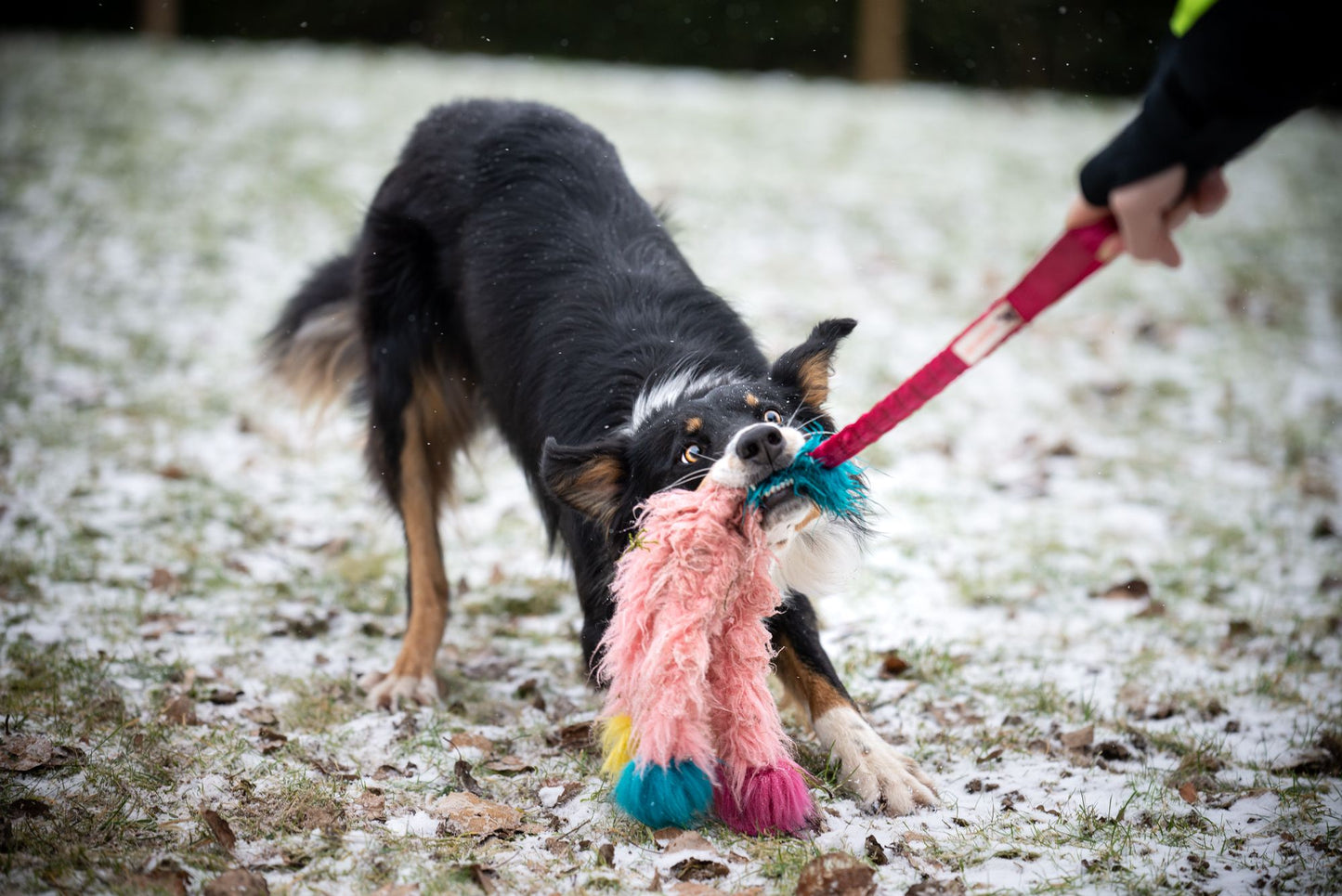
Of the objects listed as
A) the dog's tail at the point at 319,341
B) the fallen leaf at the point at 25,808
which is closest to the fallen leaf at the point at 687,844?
the fallen leaf at the point at 25,808

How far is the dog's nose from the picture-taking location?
268cm

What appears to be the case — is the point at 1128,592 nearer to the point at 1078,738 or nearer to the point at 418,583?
the point at 1078,738

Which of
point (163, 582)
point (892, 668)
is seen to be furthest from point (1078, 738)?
point (163, 582)

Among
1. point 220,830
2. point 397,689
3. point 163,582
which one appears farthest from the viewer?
point 163,582

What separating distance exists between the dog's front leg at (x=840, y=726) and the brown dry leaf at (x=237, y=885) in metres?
1.50

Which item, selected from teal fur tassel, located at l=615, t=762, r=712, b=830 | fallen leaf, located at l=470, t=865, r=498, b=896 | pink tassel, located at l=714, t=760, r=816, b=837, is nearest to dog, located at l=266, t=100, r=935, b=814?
pink tassel, located at l=714, t=760, r=816, b=837

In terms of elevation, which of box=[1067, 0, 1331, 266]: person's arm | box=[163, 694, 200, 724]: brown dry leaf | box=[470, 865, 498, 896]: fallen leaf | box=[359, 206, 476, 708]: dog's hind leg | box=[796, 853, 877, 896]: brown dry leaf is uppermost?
box=[1067, 0, 1331, 266]: person's arm

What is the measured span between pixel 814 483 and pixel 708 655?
1.68 feet

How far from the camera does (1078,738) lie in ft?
11.3

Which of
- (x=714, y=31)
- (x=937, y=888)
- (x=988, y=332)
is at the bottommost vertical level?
(x=937, y=888)

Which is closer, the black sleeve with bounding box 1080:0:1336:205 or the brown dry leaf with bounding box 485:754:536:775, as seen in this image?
the black sleeve with bounding box 1080:0:1336:205

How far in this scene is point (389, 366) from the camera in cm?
450

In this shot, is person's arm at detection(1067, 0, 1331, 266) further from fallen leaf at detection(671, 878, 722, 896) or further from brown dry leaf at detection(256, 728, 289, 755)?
brown dry leaf at detection(256, 728, 289, 755)

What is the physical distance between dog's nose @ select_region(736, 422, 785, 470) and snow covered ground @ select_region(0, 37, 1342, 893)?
0.98 m
